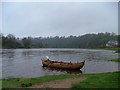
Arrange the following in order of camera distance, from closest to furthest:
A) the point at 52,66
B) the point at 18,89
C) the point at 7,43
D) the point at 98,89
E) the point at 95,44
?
the point at 98,89 → the point at 18,89 → the point at 52,66 → the point at 7,43 → the point at 95,44

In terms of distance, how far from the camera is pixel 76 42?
629ft

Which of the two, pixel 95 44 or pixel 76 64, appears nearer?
pixel 76 64

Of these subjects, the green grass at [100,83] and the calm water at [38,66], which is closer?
the green grass at [100,83]

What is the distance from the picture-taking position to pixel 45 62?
2753 centimetres

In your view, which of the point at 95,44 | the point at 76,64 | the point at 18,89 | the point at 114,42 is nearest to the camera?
the point at 18,89

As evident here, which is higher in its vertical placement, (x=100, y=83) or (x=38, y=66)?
(x=100, y=83)

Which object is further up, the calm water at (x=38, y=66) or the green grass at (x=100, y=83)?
the green grass at (x=100, y=83)

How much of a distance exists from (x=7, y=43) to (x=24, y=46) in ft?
54.5

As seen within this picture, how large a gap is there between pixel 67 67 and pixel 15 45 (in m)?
114

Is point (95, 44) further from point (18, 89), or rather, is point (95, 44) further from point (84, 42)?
point (18, 89)

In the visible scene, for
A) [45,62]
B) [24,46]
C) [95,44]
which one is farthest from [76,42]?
[45,62]

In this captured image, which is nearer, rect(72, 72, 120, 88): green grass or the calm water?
rect(72, 72, 120, 88): green grass

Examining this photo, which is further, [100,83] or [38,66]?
[38,66]

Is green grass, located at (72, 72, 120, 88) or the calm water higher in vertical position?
green grass, located at (72, 72, 120, 88)
